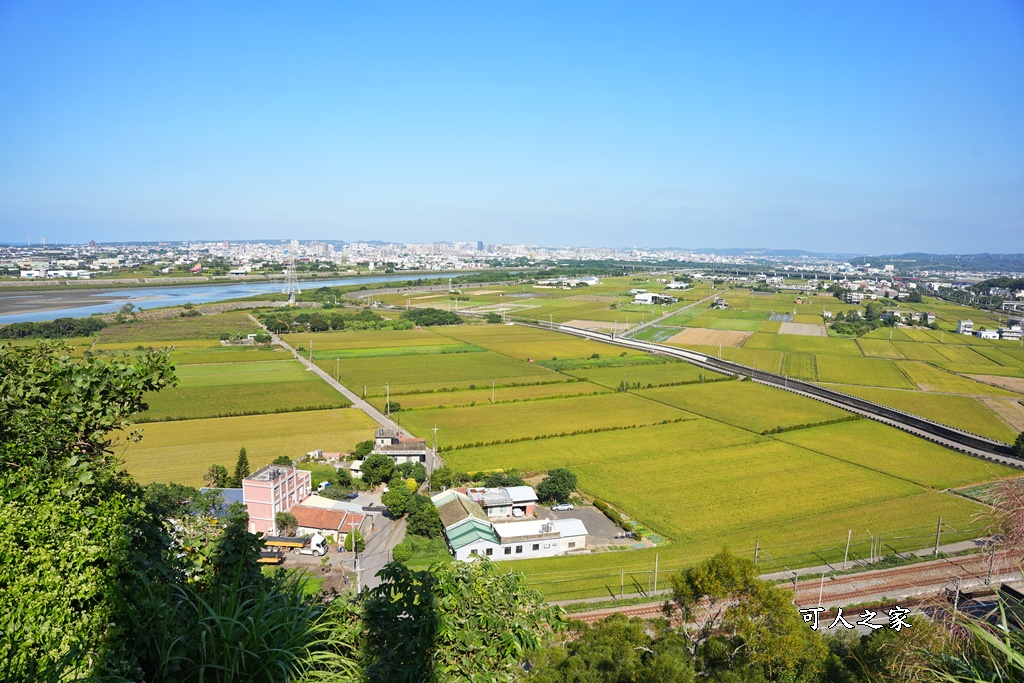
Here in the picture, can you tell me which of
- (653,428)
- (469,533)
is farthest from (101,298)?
(469,533)

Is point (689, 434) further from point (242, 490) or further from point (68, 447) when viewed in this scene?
point (68, 447)

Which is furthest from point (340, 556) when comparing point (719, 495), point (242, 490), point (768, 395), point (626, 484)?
point (768, 395)

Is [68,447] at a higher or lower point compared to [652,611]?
higher

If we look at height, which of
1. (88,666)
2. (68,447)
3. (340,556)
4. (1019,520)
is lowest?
(340,556)

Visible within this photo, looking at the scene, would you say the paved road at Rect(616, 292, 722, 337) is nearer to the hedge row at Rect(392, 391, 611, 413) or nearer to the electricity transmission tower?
the hedge row at Rect(392, 391, 611, 413)

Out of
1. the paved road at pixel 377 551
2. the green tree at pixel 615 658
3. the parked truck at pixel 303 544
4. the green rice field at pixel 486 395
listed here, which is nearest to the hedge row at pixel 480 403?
the green rice field at pixel 486 395

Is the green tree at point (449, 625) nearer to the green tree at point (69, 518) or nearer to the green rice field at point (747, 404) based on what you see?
the green tree at point (69, 518)

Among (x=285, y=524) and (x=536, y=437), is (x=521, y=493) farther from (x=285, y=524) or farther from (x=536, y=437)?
(x=285, y=524)
